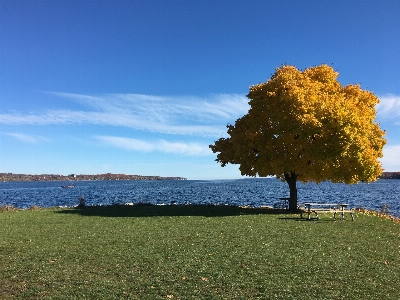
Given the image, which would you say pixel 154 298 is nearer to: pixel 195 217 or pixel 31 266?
pixel 31 266

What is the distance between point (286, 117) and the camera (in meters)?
23.1

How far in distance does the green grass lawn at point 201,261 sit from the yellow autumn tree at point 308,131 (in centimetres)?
638

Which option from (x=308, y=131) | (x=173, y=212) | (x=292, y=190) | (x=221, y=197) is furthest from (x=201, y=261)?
(x=221, y=197)

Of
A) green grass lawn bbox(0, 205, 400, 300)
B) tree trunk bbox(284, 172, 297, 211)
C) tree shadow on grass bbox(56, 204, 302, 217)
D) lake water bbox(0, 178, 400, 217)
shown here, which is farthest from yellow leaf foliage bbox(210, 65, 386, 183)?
lake water bbox(0, 178, 400, 217)

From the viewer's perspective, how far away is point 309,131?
2259 cm

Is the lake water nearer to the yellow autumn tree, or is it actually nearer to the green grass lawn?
the yellow autumn tree

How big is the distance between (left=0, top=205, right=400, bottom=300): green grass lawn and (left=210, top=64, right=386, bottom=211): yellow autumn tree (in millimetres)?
6376

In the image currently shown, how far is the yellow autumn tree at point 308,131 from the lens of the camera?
22328 millimetres

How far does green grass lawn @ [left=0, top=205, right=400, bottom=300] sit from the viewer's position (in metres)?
8.12

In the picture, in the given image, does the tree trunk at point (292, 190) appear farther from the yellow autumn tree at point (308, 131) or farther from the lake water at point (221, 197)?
the lake water at point (221, 197)

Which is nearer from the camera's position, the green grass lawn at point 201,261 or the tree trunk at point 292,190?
the green grass lawn at point 201,261

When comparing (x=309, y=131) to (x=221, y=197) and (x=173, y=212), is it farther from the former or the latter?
(x=221, y=197)

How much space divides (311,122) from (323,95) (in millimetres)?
3031

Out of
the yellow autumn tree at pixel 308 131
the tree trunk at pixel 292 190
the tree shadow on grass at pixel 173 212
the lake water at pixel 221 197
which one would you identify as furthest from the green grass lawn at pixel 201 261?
the lake water at pixel 221 197
